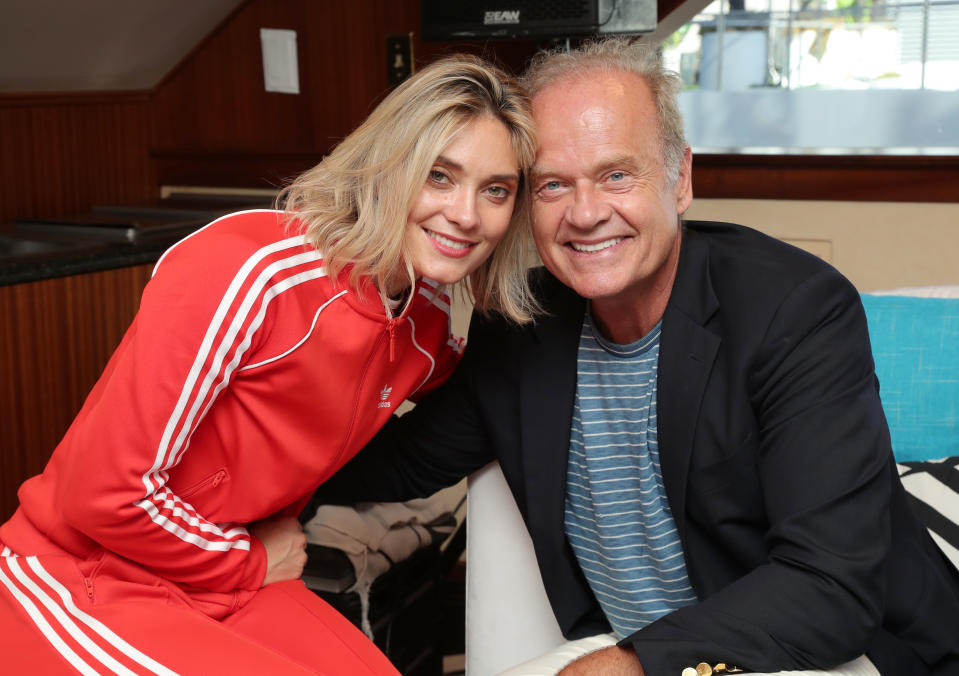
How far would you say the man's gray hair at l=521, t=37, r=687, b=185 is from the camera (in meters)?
1.44

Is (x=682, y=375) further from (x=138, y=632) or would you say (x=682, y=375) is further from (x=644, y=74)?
(x=138, y=632)

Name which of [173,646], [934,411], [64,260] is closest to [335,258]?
[173,646]

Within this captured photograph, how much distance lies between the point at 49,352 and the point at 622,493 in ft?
5.22

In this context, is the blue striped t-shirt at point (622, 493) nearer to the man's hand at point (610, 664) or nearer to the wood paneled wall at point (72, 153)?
the man's hand at point (610, 664)

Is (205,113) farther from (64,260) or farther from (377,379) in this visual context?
(377,379)

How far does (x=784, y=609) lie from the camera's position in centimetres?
118

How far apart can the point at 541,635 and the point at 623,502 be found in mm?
318

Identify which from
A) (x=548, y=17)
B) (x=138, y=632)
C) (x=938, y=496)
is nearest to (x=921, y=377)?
(x=938, y=496)

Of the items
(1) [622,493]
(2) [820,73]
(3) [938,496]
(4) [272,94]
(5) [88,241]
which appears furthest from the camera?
(2) [820,73]

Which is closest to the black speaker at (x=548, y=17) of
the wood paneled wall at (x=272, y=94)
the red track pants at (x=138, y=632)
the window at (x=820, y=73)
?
the wood paneled wall at (x=272, y=94)

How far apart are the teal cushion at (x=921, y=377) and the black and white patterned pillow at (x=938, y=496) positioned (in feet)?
0.19

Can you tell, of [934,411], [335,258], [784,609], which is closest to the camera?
[784,609]

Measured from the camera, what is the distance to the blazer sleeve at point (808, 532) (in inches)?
46.4

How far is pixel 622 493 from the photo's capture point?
1427 mm
